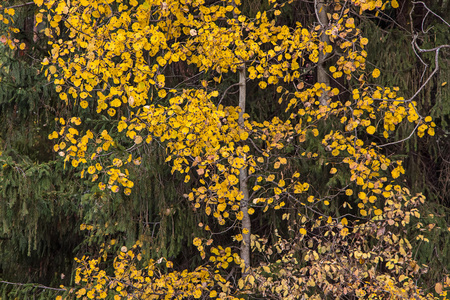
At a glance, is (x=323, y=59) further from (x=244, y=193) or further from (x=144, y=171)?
(x=144, y=171)

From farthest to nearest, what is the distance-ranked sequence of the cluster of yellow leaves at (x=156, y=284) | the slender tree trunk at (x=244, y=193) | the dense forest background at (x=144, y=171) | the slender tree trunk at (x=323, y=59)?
1. the slender tree trunk at (x=323, y=59)
2. the slender tree trunk at (x=244, y=193)
3. the dense forest background at (x=144, y=171)
4. the cluster of yellow leaves at (x=156, y=284)

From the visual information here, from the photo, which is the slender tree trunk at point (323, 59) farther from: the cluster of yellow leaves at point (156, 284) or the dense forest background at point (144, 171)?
the cluster of yellow leaves at point (156, 284)

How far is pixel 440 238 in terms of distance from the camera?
4438mm

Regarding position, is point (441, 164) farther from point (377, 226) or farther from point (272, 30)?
point (272, 30)

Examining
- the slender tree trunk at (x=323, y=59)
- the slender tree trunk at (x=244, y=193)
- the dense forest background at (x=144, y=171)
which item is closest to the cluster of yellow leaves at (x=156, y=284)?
the dense forest background at (x=144, y=171)

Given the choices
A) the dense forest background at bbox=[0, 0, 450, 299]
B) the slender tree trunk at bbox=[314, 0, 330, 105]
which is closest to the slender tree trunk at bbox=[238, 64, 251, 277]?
the dense forest background at bbox=[0, 0, 450, 299]

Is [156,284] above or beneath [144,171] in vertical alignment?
beneath

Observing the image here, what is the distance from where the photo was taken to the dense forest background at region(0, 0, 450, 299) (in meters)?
4.22

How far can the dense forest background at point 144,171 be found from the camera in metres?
4.22

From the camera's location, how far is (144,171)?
4230 mm

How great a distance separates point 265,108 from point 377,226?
172 centimetres

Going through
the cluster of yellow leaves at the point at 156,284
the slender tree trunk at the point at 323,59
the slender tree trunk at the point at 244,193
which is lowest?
the cluster of yellow leaves at the point at 156,284

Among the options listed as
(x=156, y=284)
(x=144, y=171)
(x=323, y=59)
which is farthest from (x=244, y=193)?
(x=323, y=59)

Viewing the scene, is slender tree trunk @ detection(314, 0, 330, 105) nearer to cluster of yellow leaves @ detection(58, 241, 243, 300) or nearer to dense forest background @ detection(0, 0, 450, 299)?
dense forest background @ detection(0, 0, 450, 299)
